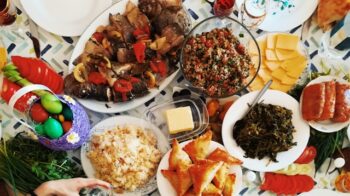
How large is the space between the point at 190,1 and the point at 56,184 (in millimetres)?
1066

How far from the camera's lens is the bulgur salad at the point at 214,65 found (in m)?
2.05

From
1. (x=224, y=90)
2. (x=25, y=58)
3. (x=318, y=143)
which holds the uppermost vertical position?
(x=25, y=58)

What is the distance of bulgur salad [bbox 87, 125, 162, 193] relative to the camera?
1.99 meters

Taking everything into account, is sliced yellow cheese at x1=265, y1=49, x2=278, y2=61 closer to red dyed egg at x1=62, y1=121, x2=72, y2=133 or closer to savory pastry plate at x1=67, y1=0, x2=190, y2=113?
savory pastry plate at x1=67, y1=0, x2=190, y2=113

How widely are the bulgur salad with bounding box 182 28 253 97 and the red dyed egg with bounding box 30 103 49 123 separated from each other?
0.65 m

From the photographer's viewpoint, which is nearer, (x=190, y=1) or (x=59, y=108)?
(x=59, y=108)

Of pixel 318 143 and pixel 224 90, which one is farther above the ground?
pixel 224 90

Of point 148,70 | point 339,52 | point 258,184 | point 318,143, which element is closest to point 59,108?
point 148,70

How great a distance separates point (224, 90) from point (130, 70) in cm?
45

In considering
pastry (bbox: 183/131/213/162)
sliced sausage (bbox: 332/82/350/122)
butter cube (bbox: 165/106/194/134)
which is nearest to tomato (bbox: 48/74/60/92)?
butter cube (bbox: 165/106/194/134)

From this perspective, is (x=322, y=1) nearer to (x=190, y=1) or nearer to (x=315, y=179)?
(x=190, y=1)

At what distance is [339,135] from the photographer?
2.15m

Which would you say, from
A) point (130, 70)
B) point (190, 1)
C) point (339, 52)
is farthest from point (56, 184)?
point (339, 52)

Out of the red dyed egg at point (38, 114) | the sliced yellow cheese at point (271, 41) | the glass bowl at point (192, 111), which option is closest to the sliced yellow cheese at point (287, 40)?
the sliced yellow cheese at point (271, 41)
